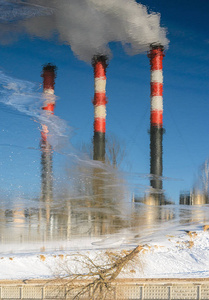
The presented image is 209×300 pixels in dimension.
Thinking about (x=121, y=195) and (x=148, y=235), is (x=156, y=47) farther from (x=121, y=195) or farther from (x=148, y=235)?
(x=148, y=235)

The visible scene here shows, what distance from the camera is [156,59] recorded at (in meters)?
10.3

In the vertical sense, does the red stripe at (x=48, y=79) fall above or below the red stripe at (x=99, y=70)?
below

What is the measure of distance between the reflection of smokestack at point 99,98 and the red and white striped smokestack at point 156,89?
145 centimetres

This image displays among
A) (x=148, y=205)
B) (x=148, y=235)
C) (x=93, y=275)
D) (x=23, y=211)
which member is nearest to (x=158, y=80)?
(x=148, y=205)

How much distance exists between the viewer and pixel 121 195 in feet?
24.8

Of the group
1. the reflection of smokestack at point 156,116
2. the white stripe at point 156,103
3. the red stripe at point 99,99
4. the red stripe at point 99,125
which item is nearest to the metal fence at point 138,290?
the reflection of smokestack at point 156,116

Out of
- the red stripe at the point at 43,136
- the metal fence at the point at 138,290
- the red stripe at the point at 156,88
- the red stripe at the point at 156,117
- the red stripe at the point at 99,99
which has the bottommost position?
the metal fence at the point at 138,290

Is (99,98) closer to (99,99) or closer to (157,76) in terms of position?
(99,99)

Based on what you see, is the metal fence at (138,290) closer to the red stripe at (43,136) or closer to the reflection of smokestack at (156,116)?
the reflection of smokestack at (156,116)

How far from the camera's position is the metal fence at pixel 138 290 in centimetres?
739

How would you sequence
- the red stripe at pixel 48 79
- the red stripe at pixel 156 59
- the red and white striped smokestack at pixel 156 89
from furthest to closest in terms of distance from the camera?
the red and white striped smokestack at pixel 156 89 < the red stripe at pixel 156 59 < the red stripe at pixel 48 79

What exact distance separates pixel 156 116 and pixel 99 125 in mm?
1852

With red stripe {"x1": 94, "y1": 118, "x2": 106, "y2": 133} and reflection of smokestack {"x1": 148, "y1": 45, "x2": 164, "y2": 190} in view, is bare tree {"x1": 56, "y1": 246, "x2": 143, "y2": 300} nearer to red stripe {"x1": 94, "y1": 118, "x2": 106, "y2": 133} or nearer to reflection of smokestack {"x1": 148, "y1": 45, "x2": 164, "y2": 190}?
reflection of smokestack {"x1": 148, "y1": 45, "x2": 164, "y2": 190}

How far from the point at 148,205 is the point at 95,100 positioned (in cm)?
371
